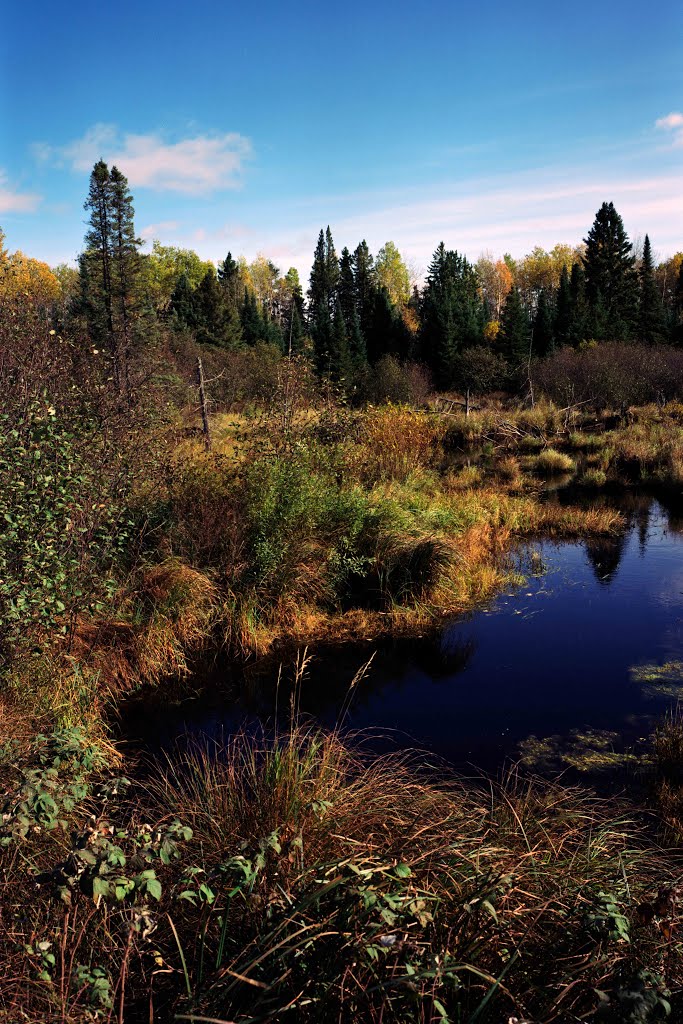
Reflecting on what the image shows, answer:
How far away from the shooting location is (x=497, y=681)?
7.27 m

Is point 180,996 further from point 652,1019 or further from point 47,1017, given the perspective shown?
point 652,1019

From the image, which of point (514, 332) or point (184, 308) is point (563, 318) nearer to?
point (514, 332)

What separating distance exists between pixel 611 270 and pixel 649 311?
593cm

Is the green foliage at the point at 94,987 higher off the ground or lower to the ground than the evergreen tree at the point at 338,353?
lower

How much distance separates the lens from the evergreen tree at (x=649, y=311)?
136ft

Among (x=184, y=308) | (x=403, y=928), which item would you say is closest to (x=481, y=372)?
(x=184, y=308)

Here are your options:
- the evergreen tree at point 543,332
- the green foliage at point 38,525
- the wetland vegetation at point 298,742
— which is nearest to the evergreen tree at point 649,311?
the evergreen tree at point 543,332

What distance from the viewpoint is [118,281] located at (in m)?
33.1

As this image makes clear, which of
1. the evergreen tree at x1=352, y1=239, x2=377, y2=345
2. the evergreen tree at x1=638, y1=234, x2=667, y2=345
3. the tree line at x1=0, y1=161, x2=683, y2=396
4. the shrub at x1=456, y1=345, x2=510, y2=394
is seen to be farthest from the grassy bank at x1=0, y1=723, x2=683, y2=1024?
the evergreen tree at x1=352, y1=239, x2=377, y2=345

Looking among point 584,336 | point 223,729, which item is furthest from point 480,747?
point 584,336

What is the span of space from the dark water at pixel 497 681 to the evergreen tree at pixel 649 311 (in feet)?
117

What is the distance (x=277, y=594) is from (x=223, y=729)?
7.65 feet

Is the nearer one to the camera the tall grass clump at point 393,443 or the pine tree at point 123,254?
the tall grass clump at point 393,443

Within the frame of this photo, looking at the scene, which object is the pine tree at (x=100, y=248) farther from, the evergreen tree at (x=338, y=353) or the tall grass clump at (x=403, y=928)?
the tall grass clump at (x=403, y=928)
